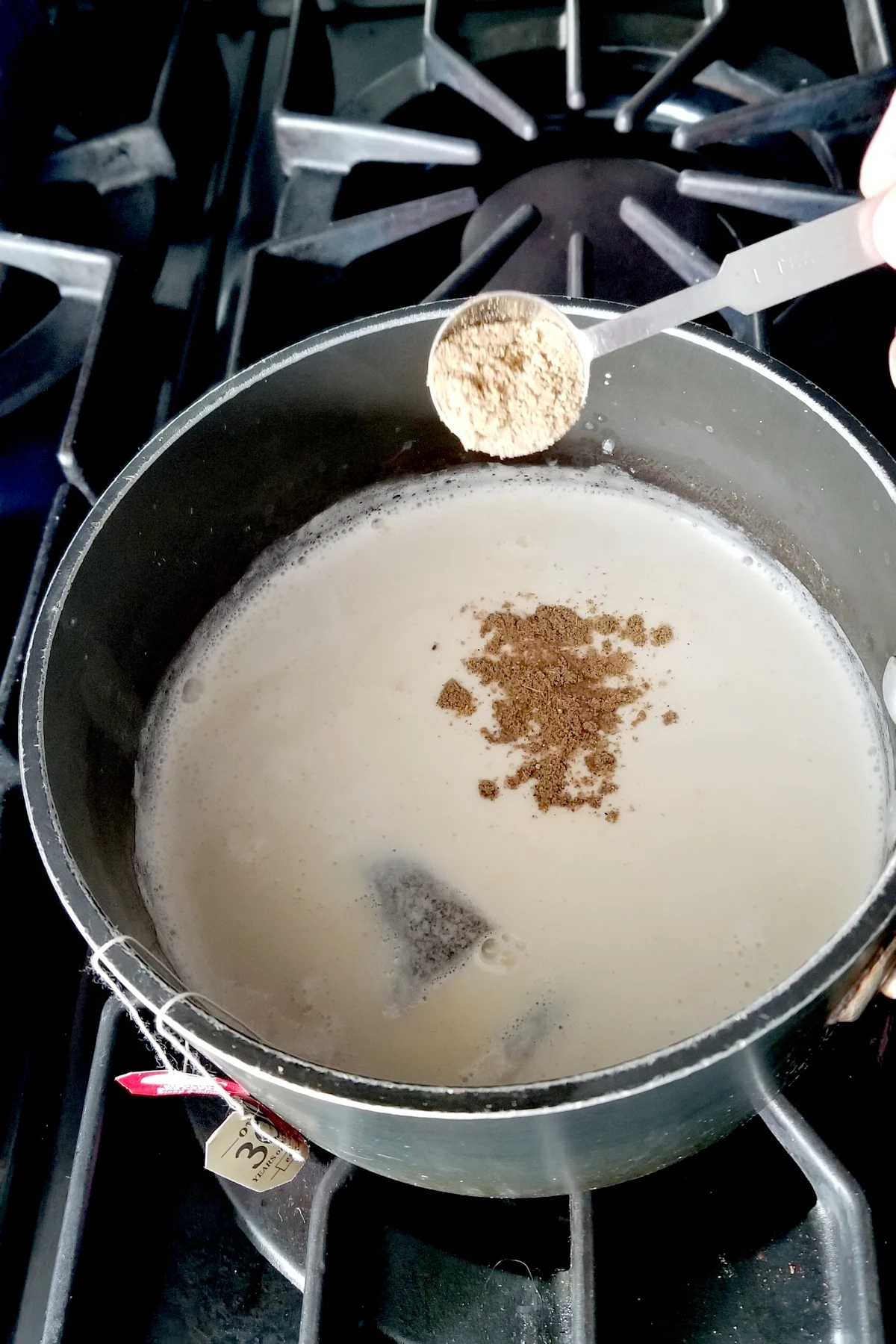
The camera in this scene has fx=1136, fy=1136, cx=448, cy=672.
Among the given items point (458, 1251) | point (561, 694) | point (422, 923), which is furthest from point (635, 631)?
A: point (458, 1251)

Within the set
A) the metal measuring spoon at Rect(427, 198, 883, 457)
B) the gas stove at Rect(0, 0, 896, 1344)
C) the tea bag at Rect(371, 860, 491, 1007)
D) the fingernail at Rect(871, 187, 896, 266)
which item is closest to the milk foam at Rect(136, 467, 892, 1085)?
the tea bag at Rect(371, 860, 491, 1007)

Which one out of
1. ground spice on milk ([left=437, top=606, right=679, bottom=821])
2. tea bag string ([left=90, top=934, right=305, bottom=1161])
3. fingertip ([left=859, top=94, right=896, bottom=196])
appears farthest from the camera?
ground spice on milk ([left=437, top=606, right=679, bottom=821])

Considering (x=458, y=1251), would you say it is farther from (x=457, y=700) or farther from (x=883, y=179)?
(x=883, y=179)

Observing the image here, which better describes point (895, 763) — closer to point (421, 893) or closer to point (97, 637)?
point (421, 893)

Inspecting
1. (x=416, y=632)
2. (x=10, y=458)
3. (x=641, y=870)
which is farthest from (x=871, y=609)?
(x=10, y=458)

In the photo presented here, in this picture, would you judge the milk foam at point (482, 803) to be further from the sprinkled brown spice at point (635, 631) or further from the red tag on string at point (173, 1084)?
the red tag on string at point (173, 1084)

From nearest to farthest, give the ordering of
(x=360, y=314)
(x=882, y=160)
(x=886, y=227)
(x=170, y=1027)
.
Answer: (x=170, y=1027) < (x=886, y=227) < (x=882, y=160) < (x=360, y=314)

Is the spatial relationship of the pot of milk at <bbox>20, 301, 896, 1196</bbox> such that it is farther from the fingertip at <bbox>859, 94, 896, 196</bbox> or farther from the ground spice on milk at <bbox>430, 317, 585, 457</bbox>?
the fingertip at <bbox>859, 94, 896, 196</bbox>
